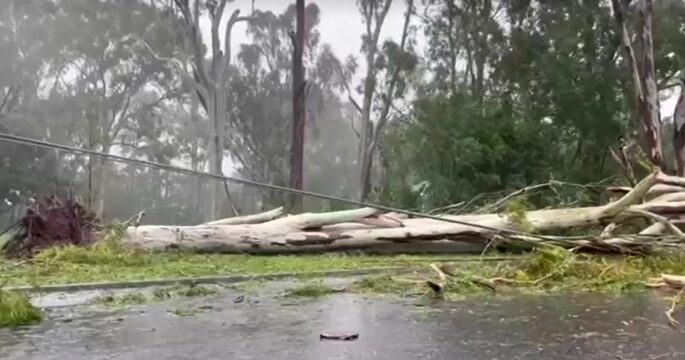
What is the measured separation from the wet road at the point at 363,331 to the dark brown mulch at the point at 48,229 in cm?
346

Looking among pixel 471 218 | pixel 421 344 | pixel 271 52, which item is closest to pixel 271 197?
pixel 271 52

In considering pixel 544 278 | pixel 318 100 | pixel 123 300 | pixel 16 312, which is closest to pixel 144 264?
pixel 123 300

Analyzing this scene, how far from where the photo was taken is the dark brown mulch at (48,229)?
25.2 ft

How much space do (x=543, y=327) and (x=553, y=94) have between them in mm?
14225

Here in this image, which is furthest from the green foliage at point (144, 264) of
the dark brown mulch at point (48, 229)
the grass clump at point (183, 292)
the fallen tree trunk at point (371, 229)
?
the grass clump at point (183, 292)

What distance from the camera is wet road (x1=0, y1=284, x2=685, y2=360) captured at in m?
3.04

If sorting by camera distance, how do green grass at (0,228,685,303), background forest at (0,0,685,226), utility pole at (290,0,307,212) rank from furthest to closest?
utility pole at (290,0,307,212) < background forest at (0,0,685,226) < green grass at (0,228,685,303)

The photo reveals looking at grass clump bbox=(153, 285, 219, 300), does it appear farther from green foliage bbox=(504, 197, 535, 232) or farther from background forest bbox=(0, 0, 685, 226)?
background forest bbox=(0, 0, 685, 226)

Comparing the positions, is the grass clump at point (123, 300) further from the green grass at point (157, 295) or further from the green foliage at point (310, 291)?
the green foliage at point (310, 291)

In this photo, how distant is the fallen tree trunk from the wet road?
3203mm

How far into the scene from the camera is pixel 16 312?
382 cm

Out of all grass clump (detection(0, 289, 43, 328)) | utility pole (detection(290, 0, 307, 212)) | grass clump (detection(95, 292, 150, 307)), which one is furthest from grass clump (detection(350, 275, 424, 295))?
utility pole (detection(290, 0, 307, 212))

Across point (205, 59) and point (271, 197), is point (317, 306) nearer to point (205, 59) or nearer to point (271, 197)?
point (271, 197)

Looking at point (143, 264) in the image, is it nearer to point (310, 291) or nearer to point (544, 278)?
point (310, 291)
